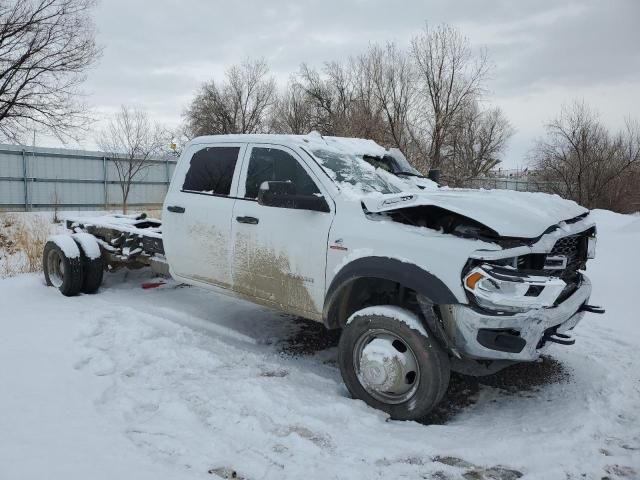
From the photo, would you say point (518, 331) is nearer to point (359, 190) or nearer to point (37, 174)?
point (359, 190)

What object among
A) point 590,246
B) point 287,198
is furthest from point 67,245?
point 590,246

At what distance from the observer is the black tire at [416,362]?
3131mm

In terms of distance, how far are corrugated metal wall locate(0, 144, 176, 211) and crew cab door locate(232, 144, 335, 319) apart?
20.2 metres

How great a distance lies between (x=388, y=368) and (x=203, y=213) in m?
2.41

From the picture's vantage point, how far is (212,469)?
255 centimetres

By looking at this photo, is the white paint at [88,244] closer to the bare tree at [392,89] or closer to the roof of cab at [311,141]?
the roof of cab at [311,141]

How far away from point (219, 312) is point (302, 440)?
2.88 metres

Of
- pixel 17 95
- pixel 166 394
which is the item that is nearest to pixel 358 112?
pixel 17 95

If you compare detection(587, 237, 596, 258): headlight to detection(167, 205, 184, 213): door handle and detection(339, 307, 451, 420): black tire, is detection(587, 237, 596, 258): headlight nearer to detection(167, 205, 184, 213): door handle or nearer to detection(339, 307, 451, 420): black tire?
detection(339, 307, 451, 420): black tire

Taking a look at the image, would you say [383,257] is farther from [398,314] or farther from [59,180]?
[59,180]

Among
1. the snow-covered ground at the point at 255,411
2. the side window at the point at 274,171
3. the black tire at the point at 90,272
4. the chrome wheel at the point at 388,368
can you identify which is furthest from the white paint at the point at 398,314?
the black tire at the point at 90,272

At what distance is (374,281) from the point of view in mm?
3662

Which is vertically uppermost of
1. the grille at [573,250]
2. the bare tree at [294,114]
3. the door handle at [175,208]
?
the bare tree at [294,114]

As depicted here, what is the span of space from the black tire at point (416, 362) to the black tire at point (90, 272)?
386cm
